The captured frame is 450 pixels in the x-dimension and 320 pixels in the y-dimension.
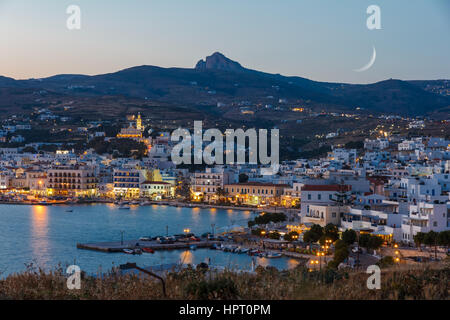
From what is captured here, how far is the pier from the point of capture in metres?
14.0

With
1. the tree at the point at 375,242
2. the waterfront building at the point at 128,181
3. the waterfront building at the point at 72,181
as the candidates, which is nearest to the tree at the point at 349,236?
the tree at the point at 375,242

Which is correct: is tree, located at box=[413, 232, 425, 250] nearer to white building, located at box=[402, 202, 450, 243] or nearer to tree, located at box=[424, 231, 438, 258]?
tree, located at box=[424, 231, 438, 258]

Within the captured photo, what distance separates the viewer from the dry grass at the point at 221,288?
11.5 feet

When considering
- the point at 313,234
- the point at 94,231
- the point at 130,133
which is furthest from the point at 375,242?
the point at 130,133

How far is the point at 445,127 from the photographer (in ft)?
117

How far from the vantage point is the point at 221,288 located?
11.6 feet

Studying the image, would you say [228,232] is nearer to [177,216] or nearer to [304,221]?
[304,221]

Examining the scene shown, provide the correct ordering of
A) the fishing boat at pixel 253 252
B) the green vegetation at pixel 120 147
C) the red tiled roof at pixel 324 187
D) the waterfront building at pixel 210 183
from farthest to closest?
the green vegetation at pixel 120 147 → the waterfront building at pixel 210 183 → the red tiled roof at pixel 324 187 → the fishing boat at pixel 253 252

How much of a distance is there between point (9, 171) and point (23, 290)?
27366 mm

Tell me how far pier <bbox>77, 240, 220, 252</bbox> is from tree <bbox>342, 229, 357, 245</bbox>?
3214 millimetres

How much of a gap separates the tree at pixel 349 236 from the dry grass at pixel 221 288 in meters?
7.72

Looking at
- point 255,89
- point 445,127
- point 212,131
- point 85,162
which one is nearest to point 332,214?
point 85,162

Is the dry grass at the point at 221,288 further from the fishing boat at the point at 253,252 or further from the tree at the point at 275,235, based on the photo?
the tree at the point at 275,235

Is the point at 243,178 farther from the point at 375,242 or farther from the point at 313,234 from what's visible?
the point at 375,242
